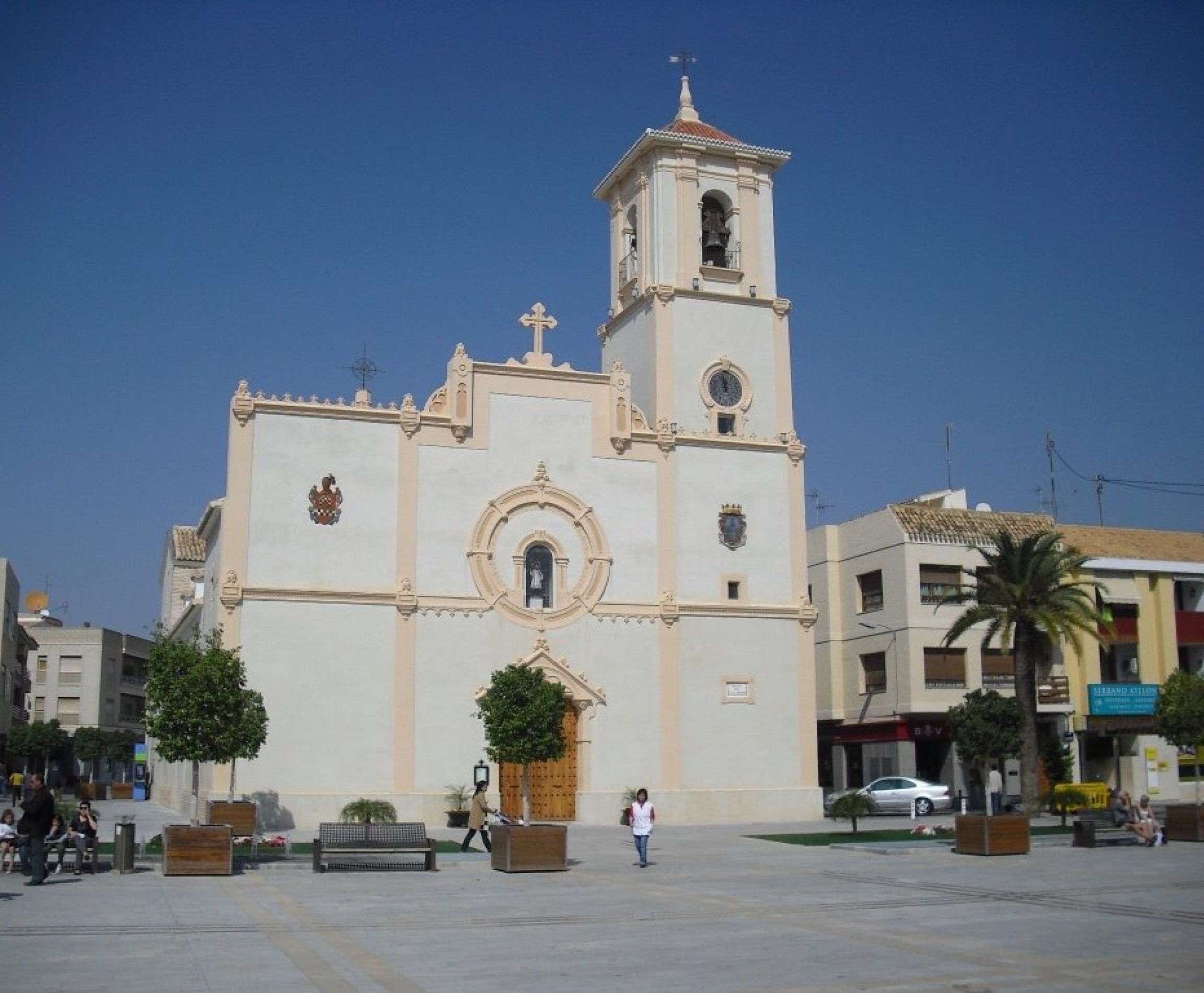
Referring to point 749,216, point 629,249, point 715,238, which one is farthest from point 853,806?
point 629,249

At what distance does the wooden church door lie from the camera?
123 feet

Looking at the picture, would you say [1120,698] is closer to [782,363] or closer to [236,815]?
[782,363]

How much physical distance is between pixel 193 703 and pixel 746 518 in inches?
768

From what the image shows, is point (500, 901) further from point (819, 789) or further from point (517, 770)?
point (819, 789)

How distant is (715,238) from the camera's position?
43.2m

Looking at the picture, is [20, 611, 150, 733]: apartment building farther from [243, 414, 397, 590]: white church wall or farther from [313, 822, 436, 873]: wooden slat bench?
[313, 822, 436, 873]: wooden slat bench

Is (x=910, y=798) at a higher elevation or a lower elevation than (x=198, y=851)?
lower

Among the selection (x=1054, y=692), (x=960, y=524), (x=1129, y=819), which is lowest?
(x=1129, y=819)

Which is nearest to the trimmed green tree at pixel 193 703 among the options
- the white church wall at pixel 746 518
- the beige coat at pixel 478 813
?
the beige coat at pixel 478 813

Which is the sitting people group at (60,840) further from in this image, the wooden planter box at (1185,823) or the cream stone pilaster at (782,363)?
the cream stone pilaster at (782,363)

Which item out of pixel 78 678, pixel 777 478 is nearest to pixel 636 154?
pixel 777 478

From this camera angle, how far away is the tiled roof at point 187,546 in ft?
230

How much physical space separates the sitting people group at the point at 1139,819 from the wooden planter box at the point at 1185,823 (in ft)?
1.04

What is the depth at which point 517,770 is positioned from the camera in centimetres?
3775
